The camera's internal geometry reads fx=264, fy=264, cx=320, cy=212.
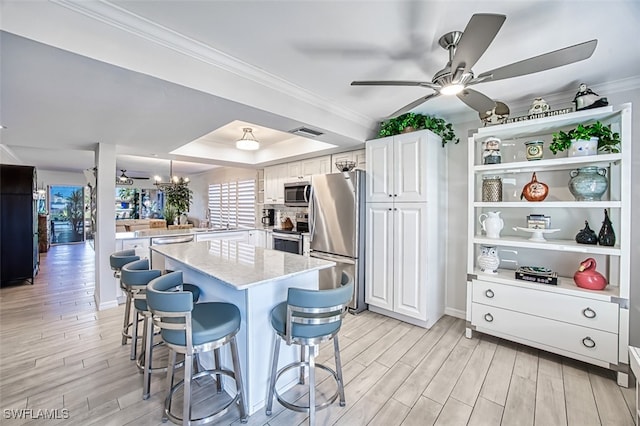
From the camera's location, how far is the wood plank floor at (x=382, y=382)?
5.71 ft

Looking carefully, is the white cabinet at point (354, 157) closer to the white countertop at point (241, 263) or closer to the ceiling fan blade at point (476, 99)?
the ceiling fan blade at point (476, 99)

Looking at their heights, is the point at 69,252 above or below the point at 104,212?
below

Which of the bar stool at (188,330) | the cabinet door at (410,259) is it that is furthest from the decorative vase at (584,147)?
the bar stool at (188,330)

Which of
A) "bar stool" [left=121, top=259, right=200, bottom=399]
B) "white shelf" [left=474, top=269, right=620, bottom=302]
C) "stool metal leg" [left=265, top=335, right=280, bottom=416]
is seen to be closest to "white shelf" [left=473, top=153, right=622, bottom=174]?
"white shelf" [left=474, top=269, right=620, bottom=302]

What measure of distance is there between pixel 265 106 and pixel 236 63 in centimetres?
39

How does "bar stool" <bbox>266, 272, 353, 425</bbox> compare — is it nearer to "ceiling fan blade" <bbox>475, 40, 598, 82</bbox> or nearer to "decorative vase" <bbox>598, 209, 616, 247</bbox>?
"ceiling fan blade" <bbox>475, 40, 598, 82</bbox>

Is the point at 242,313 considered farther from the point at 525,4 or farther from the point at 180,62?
the point at 525,4

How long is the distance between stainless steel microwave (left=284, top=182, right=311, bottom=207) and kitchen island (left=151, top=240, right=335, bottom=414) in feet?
7.22

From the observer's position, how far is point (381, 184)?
337cm

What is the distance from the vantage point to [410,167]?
311 cm

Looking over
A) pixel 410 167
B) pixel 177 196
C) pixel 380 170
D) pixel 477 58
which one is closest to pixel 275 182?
pixel 177 196

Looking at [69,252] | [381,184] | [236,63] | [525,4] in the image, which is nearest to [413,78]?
[525,4]

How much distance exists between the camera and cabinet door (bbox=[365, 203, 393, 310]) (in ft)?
10.8

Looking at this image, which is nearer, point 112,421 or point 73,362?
point 112,421
